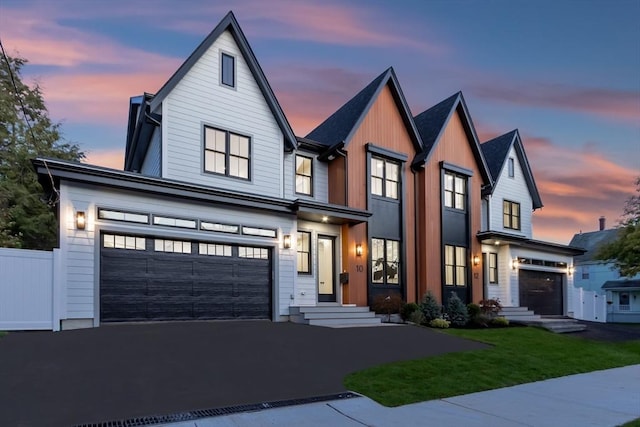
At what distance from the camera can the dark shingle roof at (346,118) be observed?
58.4ft

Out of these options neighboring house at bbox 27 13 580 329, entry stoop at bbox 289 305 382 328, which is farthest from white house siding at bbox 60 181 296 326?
entry stoop at bbox 289 305 382 328

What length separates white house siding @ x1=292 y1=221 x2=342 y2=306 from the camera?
15.3m

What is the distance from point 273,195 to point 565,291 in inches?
734

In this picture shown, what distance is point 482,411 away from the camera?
22.2ft

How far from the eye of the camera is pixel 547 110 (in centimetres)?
2012

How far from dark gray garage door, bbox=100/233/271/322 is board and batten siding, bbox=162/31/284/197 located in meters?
2.31

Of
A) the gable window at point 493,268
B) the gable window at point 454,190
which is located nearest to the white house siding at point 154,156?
the gable window at point 454,190

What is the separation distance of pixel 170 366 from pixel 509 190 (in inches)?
850

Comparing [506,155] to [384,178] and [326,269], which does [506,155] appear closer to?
[384,178]

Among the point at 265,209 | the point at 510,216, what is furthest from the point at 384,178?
the point at 510,216

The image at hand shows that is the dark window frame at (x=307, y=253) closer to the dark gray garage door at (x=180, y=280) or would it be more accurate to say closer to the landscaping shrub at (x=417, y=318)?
the dark gray garage door at (x=180, y=280)

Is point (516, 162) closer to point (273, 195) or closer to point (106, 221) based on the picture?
point (273, 195)

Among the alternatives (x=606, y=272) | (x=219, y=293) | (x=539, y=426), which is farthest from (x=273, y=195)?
(x=606, y=272)

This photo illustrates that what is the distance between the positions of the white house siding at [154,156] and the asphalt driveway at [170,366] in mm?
5463
